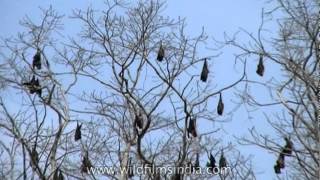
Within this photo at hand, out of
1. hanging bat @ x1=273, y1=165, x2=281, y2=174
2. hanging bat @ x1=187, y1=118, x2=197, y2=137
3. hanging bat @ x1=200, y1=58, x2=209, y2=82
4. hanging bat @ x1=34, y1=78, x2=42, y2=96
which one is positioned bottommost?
hanging bat @ x1=273, y1=165, x2=281, y2=174

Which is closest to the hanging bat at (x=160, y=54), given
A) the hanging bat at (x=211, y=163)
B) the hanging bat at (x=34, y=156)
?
the hanging bat at (x=211, y=163)

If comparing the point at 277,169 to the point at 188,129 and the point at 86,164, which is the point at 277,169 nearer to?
the point at 188,129

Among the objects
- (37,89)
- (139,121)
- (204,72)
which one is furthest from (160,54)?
(37,89)

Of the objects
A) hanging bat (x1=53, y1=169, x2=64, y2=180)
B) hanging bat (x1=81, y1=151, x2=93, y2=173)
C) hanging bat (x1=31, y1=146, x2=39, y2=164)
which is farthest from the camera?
hanging bat (x1=81, y1=151, x2=93, y2=173)

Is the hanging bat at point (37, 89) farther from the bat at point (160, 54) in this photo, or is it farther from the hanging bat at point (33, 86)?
the bat at point (160, 54)

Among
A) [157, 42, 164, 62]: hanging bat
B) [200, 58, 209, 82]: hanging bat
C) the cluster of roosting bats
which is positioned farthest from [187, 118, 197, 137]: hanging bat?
[157, 42, 164, 62]: hanging bat

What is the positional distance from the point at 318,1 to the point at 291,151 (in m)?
2.37

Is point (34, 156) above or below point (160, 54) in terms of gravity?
below

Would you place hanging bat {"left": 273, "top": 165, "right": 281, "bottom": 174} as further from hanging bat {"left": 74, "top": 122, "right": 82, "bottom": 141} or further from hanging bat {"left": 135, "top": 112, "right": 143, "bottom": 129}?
hanging bat {"left": 74, "top": 122, "right": 82, "bottom": 141}

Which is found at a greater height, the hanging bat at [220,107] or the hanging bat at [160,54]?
the hanging bat at [160,54]

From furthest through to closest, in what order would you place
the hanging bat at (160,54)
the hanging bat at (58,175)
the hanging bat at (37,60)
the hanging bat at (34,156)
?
the hanging bat at (37,60) < the hanging bat at (160,54) < the hanging bat at (58,175) < the hanging bat at (34,156)

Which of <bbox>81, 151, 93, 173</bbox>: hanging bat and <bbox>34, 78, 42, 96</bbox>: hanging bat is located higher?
<bbox>34, 78, 42, 96</bbox>: hanging bat

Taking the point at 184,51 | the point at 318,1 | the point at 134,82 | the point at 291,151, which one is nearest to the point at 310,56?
the point at 318,1

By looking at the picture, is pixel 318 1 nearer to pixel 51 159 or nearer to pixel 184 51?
pixel 184 51
